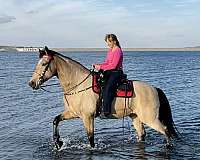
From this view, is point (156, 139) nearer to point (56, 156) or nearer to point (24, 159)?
point (56, 156)

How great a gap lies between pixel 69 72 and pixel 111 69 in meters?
1.21

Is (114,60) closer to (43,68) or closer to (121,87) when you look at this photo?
(121,87)

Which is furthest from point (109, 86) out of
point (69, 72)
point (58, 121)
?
point (58, 121)

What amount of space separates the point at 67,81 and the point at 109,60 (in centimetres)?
137

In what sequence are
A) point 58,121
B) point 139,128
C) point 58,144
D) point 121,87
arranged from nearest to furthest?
1. point 121,87
2. point 58,121
3. point 58,144
4. point 139,128

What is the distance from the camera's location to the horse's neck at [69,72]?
39.8 ft

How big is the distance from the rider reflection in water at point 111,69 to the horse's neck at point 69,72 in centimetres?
51

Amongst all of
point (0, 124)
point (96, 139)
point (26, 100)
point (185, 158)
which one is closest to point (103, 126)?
point (96, 139)

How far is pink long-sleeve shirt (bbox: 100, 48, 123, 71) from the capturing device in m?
11.9

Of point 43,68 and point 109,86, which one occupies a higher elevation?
point 43,68

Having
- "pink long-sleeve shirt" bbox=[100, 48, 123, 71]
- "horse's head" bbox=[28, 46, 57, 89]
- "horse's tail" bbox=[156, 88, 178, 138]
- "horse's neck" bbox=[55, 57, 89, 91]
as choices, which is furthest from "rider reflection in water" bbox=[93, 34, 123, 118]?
"horse's tail" bbox=[156, 88, 178, 138]

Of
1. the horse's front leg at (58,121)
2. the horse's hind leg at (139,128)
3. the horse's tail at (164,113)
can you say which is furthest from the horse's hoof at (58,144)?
the horse's tail at (164,113)

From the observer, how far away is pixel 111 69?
12.1m

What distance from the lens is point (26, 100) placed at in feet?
88.4
